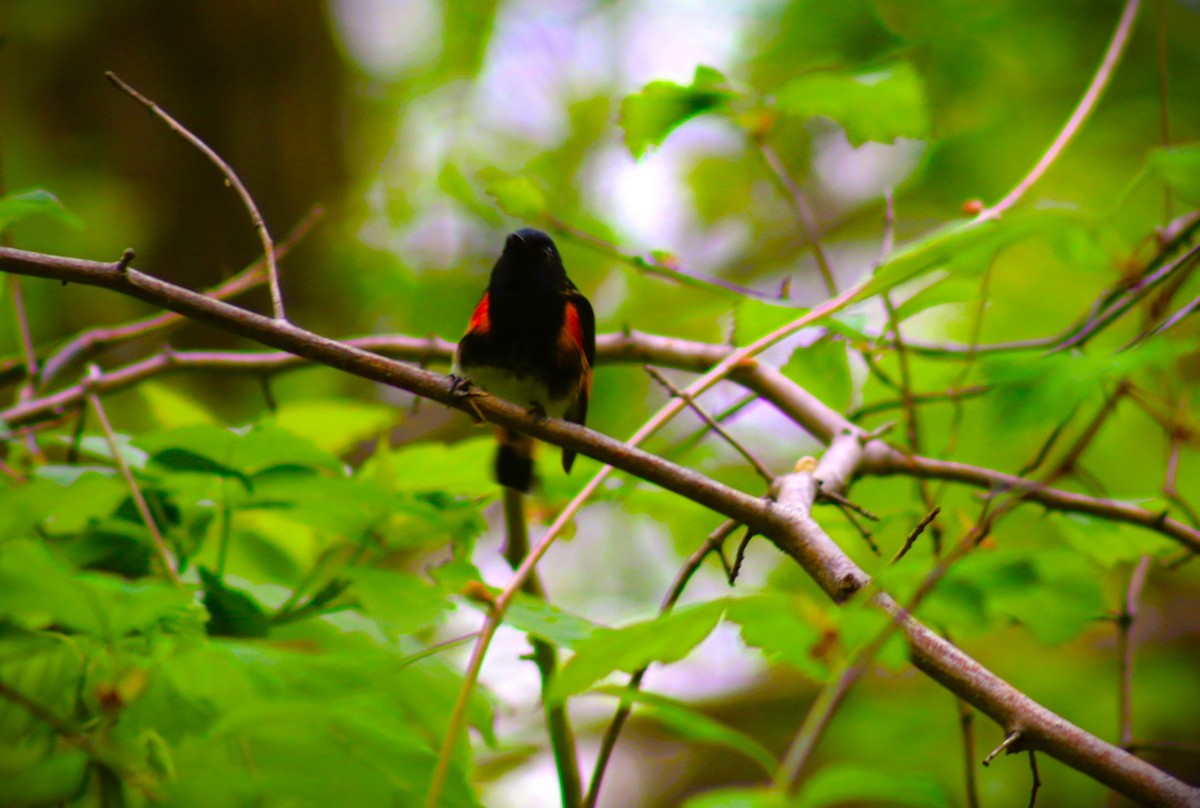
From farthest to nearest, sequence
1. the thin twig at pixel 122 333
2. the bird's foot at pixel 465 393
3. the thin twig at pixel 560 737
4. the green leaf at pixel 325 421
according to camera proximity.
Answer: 1. the thin twig at pixel 122 333
2. the green leaf at pixel 325 421
3. the thin twig at pixel 560 737
4. the bird's foot at pixel 465 393

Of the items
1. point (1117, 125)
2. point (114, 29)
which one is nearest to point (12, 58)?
point (114, 29)

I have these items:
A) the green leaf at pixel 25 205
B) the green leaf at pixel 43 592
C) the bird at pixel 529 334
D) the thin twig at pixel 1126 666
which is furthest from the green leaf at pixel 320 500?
the thin twig at pixel 1126 666

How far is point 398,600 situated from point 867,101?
46.8 inches

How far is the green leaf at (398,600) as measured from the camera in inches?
44.7

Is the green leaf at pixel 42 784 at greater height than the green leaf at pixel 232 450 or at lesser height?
lesser

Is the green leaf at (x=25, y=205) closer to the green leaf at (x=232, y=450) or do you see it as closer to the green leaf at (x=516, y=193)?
the green leaf at (x=232, y=450)

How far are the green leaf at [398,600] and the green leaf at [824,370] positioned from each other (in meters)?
0.69

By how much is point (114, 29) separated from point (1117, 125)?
4255 mm

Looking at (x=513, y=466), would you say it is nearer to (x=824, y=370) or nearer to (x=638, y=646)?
(x=824, y=370)

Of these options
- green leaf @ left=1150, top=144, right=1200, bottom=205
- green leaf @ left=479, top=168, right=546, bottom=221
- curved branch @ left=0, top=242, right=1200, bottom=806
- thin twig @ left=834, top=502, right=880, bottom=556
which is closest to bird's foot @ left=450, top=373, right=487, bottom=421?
curved branch @ left=0, top=242, right=1200, bottom=806

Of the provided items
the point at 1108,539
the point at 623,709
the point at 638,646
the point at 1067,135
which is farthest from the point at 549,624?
the point at 1067,135

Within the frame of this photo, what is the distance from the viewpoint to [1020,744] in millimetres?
Answer: 844

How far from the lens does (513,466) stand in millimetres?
2109

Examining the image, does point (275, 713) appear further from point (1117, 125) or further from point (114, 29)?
point (114, 29)
